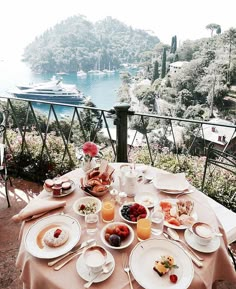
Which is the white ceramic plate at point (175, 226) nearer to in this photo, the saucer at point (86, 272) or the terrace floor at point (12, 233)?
the saucer at point (86, 272)

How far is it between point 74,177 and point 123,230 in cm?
57

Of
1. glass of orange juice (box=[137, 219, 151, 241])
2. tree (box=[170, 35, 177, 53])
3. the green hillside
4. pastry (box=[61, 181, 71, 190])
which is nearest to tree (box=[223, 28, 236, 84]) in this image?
tree (box=[170, 35, 177, 53])

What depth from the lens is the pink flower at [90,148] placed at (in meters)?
1.42

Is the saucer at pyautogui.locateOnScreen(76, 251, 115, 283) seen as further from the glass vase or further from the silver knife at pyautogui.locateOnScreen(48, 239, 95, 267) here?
the glass vase

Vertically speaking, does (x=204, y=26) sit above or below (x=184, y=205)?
above

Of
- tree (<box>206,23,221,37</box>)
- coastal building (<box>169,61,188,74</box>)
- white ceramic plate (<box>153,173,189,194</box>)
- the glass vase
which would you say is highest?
tree (<box>206,23,221,37</box>)

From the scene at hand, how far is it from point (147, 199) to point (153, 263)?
0.38 metres

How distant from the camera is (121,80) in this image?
60.5 feet

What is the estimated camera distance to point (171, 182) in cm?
136

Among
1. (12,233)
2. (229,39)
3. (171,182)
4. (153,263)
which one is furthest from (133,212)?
(229,39)

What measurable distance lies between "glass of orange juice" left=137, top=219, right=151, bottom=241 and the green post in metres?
1.11

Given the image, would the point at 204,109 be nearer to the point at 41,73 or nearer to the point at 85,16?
the point at 85,16

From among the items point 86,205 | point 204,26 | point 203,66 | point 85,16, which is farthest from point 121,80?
point 86,205

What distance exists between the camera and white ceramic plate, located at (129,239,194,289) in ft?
2.67
